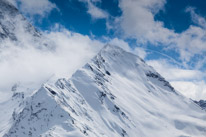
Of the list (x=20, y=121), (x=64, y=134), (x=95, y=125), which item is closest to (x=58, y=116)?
(x=64, y=134)

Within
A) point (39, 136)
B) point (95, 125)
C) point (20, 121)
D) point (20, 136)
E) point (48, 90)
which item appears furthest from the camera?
point (95, 125)

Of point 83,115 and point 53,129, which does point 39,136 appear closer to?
point 53,129

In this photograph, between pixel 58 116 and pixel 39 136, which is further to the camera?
pixel 58 116

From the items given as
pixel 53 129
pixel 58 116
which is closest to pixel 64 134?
pixel 53 129

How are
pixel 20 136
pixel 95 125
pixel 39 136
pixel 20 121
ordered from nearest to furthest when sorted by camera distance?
pixel 39 136 < pixel 20 136 < pixel 20 121 < pixel 95 125

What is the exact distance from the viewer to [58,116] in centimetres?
16400

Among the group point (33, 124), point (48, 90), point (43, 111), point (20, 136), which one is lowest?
point (20, 136)

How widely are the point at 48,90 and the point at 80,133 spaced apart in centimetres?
4904

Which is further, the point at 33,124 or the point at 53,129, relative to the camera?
the point at 33,124

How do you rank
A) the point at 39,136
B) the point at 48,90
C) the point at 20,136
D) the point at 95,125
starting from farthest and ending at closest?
1. the point at 95,125
2. the point at 48,90
3. the point at 20,136
4. the point at 39,136

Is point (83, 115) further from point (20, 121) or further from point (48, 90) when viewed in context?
point (20, 121)

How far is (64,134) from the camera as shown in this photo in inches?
5792

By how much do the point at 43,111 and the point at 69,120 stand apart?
22.0 meters

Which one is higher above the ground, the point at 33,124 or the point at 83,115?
the point at 83,115
